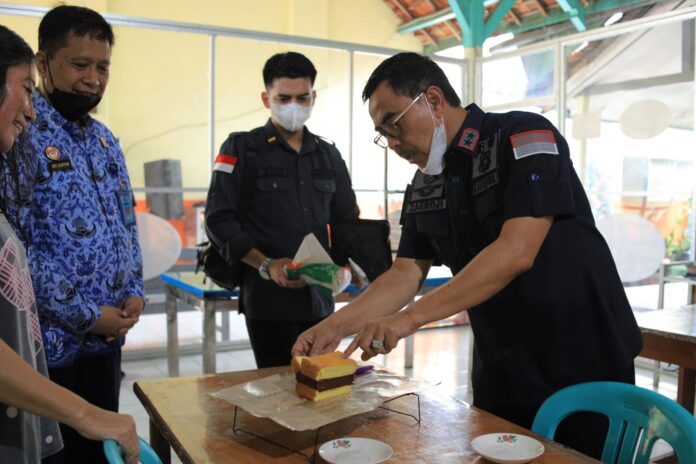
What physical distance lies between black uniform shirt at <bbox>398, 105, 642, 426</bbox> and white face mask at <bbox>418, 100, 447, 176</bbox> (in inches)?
1.5

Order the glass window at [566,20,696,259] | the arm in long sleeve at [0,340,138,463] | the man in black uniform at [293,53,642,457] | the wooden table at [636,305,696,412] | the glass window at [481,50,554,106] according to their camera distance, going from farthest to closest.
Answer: the glass window at [481,50,554,106] < the glass window at [566,20,696,259] < the wooden table at [636,305,696,412] < the man in black uniform at [293,53,642,457] < the arm in long sleeve at [0,340,138,463]

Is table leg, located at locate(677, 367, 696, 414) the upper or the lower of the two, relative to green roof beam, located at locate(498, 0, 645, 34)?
lower

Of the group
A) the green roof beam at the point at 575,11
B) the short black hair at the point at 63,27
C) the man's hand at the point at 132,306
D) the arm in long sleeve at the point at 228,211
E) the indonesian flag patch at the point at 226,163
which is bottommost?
the man's hand at the point at 132,306

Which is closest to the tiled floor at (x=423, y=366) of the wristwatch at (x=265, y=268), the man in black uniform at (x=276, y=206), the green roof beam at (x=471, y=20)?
the man in black uniform at (x=276, y=206)

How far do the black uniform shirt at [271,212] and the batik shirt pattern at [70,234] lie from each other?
609 mm

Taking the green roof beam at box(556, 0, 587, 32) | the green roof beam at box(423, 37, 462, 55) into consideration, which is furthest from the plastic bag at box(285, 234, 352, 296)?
the green roof beam at box(423, 37, 462, 55)

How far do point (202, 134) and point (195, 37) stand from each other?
1.47 metres

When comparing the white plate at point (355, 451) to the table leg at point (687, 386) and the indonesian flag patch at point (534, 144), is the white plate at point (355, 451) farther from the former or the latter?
the table leg at point (687, 386)

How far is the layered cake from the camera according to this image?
4.83ft

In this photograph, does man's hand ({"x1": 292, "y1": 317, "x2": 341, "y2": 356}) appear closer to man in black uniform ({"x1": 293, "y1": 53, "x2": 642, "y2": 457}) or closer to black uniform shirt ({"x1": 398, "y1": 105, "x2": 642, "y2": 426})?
man in black uniform ({"x1": 293, "y1": 53, "x2": 642, "y2": 457})

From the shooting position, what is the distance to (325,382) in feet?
4.86

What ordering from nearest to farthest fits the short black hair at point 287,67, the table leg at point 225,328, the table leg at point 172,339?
the short black hair at point 287,67, the table leg at point 172,339, the table leg at point 225,328

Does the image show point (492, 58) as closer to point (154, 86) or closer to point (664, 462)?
point (664, 462)

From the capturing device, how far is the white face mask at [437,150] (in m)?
1.76
